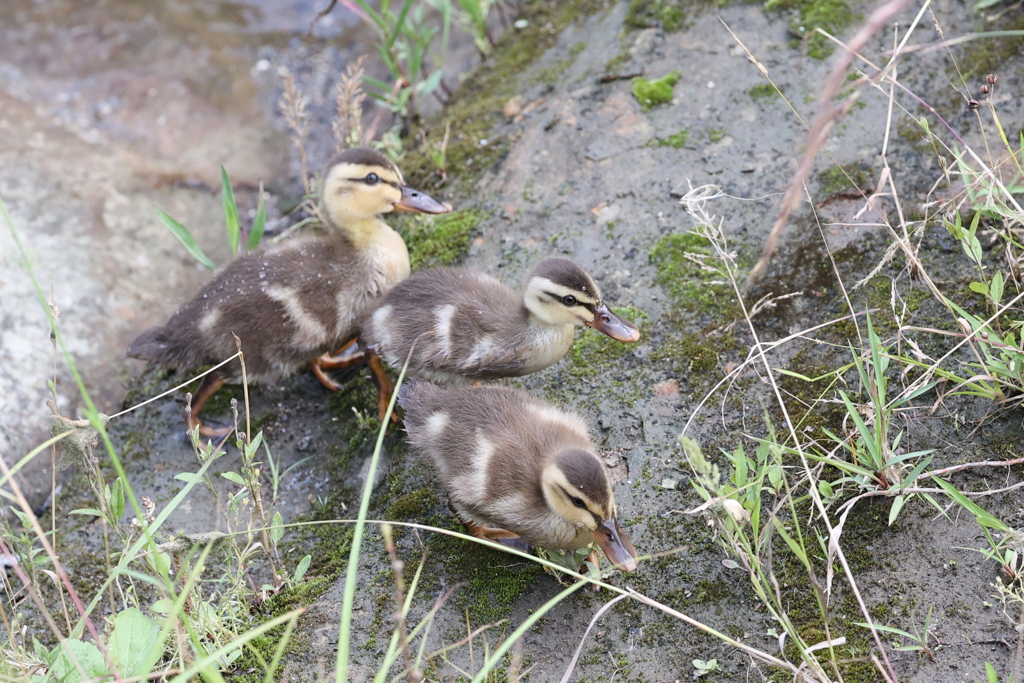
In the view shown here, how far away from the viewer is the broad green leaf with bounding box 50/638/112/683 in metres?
2.30

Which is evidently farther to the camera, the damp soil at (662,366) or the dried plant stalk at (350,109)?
the dried plant stalk at (350,109)

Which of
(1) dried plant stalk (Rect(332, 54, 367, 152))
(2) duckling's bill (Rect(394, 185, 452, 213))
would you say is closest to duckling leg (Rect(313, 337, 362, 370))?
(2) duckling's bill (Rect(394, 185, 452, 213))

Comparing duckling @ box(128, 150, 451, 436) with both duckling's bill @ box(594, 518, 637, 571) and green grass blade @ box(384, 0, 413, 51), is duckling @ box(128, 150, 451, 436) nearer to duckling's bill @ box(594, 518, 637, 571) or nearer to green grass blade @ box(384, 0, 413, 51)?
green grass blade @ box(384, 0, 413, 51)

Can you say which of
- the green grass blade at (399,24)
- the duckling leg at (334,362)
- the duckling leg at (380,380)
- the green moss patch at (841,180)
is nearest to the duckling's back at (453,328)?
the duckling leg at (380,380)

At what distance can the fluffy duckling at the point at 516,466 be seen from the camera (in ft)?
8.34

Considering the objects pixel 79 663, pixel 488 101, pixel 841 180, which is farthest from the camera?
pixel 488 101

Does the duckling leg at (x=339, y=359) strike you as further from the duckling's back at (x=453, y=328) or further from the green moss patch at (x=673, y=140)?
the green moss patch at (x=673, y=140)

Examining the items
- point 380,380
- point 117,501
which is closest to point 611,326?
point 380,380

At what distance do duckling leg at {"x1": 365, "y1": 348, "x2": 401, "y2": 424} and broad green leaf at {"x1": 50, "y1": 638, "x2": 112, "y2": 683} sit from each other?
144cm

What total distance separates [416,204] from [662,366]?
139 cm

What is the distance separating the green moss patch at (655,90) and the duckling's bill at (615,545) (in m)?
2.38

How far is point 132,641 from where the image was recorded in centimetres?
241

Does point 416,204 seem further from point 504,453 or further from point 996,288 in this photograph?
point 996,288

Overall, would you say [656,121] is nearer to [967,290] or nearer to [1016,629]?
[967,290]
